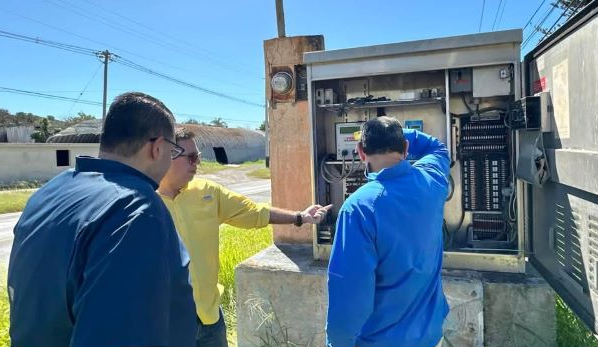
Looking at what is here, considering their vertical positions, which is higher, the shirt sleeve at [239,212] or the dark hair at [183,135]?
the dark hair at [183,135]

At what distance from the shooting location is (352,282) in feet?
6.62

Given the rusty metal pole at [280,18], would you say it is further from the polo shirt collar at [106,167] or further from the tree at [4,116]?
the tree at [4,116]

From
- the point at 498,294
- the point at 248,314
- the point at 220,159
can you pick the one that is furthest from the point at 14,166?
the point at 498,294

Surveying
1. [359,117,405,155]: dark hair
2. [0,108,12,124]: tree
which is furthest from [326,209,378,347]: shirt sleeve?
[0,108,12,124]: tree

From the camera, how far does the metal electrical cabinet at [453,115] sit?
341cm

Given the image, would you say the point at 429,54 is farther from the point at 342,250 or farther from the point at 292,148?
the point at 342,250

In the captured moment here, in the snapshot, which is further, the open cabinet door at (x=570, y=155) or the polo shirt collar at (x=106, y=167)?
the open cabinet door at (x=570, y=155)

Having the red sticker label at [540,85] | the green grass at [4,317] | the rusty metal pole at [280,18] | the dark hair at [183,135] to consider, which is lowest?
the green grass at [4,317]

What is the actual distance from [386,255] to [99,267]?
4.25 feet

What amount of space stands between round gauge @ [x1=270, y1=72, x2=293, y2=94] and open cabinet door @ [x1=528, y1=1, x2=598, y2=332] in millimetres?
2090

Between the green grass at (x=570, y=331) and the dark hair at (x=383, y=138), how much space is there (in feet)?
6.66

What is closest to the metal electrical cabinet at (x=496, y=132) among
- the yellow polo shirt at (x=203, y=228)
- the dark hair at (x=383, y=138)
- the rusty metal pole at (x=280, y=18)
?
the dark hair at (x=383, y=138)

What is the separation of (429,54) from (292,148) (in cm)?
173

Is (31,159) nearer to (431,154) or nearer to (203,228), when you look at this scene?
(203,228)
